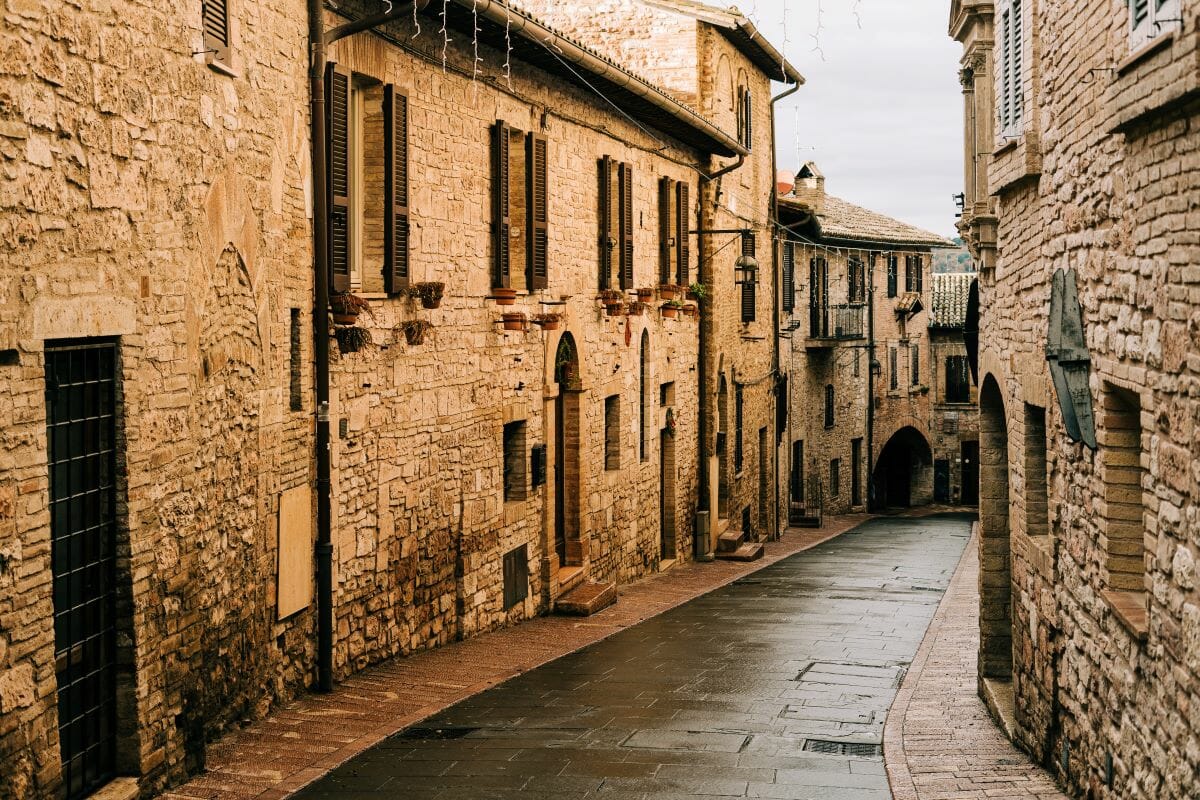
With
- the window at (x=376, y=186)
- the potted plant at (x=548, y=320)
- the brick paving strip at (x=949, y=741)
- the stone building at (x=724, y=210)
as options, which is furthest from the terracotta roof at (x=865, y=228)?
the window at (x=376, y=186)

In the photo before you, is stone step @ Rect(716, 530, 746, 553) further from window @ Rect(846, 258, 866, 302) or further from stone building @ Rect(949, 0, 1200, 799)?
window @ Rect(846, 258, 866, 302)

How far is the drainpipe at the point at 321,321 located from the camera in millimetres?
10656

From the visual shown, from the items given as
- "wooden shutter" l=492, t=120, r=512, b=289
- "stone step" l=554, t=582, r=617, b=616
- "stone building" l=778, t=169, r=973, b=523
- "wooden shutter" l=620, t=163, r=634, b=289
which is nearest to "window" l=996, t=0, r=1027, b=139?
"wooden shutter" l=492, t=120, r=512, b=289

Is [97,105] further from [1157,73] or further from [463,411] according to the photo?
[463,411]

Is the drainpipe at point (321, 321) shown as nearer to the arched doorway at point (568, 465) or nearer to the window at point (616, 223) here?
the arched doorway at point (568, 465)

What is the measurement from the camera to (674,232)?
22938 millimetres

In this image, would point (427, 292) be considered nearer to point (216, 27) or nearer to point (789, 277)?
point (216, 27)

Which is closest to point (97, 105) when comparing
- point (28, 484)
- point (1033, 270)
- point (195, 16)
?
point (195, 16)

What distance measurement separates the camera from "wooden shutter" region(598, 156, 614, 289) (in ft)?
60.5

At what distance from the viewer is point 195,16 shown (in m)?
8.48

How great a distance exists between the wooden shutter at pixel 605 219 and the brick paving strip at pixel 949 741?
643cm

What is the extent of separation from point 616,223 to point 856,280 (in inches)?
984

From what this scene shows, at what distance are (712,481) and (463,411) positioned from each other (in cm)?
1181

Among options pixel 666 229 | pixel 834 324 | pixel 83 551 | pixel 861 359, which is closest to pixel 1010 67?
pixel 83 551
